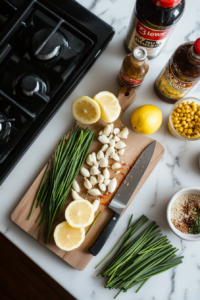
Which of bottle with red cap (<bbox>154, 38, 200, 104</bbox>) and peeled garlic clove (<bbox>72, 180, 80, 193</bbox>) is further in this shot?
peeled garlic clove (<bbox>72, 180, 80, 193</bbox>)

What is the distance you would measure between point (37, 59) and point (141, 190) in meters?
0.60

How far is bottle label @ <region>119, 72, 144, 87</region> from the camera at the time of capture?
0.88m

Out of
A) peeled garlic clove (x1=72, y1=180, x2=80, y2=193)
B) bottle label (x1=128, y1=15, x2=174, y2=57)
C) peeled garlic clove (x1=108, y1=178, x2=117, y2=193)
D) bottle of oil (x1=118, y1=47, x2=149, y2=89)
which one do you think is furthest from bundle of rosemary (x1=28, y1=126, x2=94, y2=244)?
bottle label (x1=128, y1=15, x2=174, y2=57)

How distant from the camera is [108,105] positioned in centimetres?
90

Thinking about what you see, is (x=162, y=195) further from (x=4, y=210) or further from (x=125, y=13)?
(x=125, y=13)

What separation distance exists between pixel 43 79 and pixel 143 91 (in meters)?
0.39

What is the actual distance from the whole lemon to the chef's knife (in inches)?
3.3

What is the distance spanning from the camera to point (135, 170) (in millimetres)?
942

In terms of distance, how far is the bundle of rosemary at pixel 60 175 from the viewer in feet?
2.98

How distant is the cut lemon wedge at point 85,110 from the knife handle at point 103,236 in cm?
36

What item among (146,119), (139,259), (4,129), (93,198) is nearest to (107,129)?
(146,119)

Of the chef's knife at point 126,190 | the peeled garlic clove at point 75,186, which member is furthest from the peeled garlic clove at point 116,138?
the peeled garlic clove at point 75,186

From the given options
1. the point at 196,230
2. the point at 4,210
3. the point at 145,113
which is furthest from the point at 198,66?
the point at 4,210

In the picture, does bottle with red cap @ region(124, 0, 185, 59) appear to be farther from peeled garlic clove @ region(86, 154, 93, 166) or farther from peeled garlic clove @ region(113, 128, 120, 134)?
peeled garlic clove @ region(86, 154, 93, 166)
